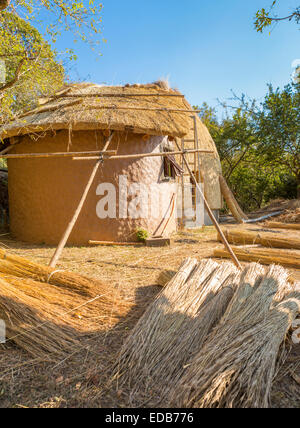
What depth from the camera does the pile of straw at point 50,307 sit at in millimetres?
2342

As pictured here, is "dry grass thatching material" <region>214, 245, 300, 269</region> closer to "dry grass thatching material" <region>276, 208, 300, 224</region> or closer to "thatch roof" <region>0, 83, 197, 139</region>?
"thatch roof" <region>0, 83, 197, 139</region>

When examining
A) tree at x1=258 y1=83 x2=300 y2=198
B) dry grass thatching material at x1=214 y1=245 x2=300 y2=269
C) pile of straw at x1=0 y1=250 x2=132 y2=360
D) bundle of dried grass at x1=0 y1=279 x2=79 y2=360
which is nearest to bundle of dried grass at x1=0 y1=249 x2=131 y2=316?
pile of straw at x1=0 y1=250 x2=132 y2=360

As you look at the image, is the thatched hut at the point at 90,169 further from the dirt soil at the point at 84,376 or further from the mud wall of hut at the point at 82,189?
the dirt soil at the point at 84,376

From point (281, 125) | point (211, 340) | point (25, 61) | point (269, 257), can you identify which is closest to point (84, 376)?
point (211, 340)

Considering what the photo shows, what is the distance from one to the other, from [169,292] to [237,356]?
3.46 feet

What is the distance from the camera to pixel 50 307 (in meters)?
2.64

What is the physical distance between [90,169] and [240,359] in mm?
5267

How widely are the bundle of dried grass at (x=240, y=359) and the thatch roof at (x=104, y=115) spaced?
458 centimetres

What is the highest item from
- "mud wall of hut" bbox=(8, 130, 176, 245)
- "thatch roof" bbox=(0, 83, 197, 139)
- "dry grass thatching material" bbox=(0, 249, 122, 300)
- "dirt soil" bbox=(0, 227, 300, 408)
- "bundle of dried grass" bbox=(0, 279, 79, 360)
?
"thatch roof" bbox=(0, 83, 197, 139)

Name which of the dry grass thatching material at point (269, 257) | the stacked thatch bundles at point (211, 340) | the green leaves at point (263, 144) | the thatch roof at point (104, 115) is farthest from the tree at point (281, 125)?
the stacked thatch bundles at point (211, 340)

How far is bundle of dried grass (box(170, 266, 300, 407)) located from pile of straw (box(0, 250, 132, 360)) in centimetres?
112

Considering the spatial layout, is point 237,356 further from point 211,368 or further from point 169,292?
point 169,292

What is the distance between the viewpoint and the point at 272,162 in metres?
14.2

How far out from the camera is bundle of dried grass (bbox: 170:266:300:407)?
5.22 ft
